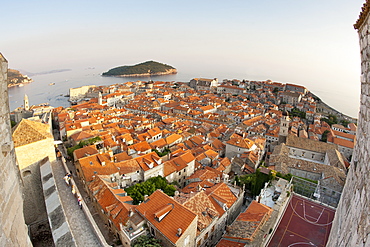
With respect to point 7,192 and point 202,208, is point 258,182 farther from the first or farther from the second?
point 7,192

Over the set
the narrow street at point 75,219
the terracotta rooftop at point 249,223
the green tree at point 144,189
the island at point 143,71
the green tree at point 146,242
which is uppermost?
the island at point 143,71

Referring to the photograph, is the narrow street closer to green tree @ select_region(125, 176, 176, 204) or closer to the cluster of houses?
the cluster of houses

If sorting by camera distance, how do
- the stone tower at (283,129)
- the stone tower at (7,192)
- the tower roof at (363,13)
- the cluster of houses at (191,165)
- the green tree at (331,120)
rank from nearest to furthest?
the tower roof at (363,13)
the stone tower at (7,192)
the cluster of houses at (191,165)
the stone tower at (283,129)
the green tree at (331,120)

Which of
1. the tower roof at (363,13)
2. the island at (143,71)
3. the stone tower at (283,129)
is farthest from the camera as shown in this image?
the island at (143,71)

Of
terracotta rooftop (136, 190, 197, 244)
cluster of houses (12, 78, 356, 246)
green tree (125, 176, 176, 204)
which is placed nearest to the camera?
terracotta rooftop (136, 190, 197, 244)

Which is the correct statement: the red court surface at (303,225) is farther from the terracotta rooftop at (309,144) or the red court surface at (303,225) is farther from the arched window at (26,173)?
the terracotta rooftop at (309,144)

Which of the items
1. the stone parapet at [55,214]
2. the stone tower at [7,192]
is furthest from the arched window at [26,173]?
the stone tower at [7,192]

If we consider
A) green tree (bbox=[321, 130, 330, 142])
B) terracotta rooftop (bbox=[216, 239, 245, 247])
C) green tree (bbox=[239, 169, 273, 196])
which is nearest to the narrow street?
terracotta rooftop (bbox=[216, 239, 245, 247])
